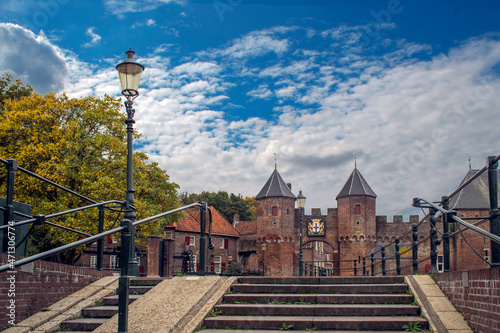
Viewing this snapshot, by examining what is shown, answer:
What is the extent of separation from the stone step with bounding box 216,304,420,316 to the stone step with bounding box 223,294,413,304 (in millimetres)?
230

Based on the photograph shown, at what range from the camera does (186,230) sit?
44781 mm

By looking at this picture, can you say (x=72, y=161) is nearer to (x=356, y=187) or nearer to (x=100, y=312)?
(x=100, y=312)

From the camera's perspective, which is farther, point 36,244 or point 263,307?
point 36,244

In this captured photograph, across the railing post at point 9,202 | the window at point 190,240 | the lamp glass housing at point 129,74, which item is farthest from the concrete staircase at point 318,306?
the window at point 190,240

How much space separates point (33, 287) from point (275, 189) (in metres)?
42.3

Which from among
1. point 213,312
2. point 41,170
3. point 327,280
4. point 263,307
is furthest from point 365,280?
point 41,170

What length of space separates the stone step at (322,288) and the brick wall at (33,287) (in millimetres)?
2741

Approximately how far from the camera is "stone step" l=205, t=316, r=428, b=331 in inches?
229

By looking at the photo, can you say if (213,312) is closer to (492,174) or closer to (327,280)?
(327,280)

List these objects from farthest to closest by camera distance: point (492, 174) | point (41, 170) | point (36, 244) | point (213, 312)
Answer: point (36, 244), point (41, 170), point (213, 312), point (492, 174)

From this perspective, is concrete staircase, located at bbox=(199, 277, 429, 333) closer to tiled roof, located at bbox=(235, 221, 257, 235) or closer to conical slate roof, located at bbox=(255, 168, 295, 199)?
conical slate roof, located at bbox=(255, 168, 295, 199)

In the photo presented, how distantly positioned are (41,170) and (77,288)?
53.6ft

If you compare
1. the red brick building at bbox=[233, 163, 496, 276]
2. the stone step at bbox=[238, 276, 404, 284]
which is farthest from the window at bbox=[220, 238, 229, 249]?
the stone step at bbox=[238, 276, 404, 284]

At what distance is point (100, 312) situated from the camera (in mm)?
6641
